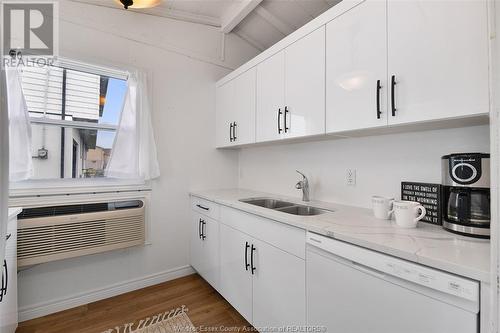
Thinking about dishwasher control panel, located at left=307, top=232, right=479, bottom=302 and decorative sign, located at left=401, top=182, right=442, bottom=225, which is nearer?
dishwasher control panel, located at left=307, top=232, right=479, bottom=302

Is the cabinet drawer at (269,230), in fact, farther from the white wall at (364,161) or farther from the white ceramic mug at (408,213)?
the white wall at (364,161)

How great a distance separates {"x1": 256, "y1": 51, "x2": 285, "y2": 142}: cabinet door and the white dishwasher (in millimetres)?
1003

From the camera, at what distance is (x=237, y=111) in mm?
2379

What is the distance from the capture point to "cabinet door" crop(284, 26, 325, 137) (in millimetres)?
1545

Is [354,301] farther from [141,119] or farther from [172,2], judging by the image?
[172,2]

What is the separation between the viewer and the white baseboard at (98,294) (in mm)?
1848

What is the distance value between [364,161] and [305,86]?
0.68 m

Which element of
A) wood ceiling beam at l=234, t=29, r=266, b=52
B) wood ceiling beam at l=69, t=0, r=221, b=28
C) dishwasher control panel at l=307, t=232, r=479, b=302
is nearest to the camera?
dishwasher control panel at l=307, t=232, r=479, b=302

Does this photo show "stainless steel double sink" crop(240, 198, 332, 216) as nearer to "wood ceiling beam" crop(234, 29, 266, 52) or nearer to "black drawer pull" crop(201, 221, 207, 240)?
"black drawer pull" crop(201, 221, 207, 240)

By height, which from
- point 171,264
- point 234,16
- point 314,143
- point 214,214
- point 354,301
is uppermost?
point 234,16

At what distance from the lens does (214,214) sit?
2.13m

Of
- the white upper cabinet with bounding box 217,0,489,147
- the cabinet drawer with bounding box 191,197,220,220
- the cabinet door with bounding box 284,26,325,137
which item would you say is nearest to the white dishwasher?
the white upper cabinet with bounding box 217,0,489,147

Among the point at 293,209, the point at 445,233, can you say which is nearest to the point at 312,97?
the point at 293,209

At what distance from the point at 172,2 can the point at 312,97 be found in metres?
1.72
